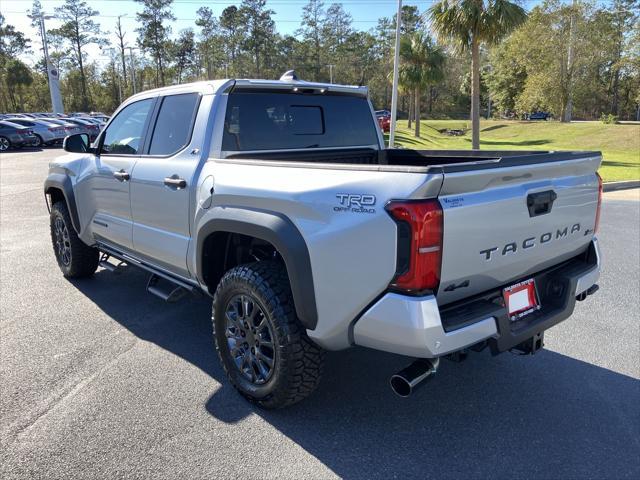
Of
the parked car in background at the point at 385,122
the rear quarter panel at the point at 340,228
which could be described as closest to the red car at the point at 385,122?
the parked car in background at the point at 385,122

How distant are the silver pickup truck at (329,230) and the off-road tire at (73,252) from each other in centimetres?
117

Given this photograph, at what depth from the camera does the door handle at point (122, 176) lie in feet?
13.5

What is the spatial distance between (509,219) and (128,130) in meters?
3.37

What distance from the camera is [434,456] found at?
269 cm

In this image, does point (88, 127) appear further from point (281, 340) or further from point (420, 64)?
point (281, 340)

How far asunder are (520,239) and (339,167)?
3.34 feet

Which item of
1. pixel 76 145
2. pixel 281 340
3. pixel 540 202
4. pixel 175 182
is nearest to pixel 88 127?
pixel 76 145

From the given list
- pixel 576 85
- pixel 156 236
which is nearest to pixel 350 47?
pixel 576 85

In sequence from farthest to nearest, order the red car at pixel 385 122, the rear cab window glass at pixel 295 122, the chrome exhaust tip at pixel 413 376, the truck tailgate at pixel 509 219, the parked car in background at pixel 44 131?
the red car at pixel 385 122 → the parked car in background at pixel 44 131 → the rear cab window glass at pixel 295 122 → the chrome exhaust tip at pixel 413 376 → the truck tailgate at pixel 509 219

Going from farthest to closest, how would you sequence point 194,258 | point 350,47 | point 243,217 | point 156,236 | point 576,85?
point 350,47 → point 576,85 → point 156,236 → point 194,258 → point 243,217

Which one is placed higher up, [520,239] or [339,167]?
[339,167]

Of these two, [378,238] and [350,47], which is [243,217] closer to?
[378,238]

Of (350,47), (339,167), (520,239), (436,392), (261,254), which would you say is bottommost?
(436,392)

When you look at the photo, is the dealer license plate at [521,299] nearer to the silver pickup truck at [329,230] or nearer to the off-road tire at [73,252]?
the silver pickup truck at [329,230]
